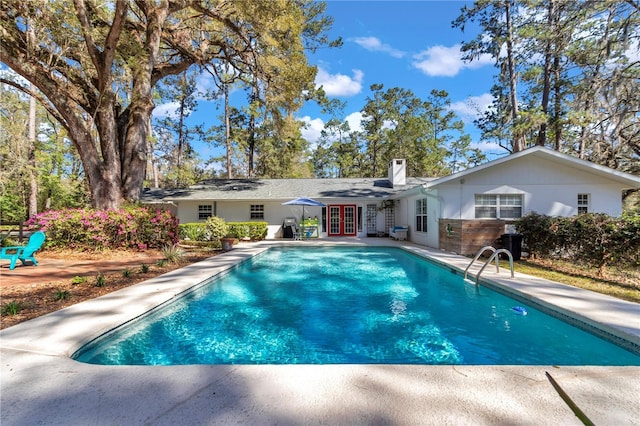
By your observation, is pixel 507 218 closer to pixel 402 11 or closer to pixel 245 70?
pixel 402 11

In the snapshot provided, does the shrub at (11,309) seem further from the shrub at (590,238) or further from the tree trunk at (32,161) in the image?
the tree trunk at (32,161)

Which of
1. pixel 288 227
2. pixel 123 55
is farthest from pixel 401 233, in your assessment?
pixel 123 55

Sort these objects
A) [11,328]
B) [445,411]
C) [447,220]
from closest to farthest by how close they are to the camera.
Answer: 1. [445,411]
2. [11,328]
3. [447,220]

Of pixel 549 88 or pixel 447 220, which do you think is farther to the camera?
pixel 549 88

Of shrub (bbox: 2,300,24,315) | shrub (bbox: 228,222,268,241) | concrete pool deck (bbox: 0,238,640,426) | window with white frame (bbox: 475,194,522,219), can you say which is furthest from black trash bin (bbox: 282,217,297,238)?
concrete pool deck (bbox: 0,238,640,426)

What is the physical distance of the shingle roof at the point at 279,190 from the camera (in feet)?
56.1

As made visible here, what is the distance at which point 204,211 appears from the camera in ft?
57.9

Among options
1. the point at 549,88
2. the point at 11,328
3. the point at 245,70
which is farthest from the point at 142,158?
the point at 549,88

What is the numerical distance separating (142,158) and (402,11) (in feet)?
42.7

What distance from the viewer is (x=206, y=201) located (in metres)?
17.3

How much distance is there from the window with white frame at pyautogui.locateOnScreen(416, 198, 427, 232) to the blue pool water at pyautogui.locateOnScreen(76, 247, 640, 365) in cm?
606

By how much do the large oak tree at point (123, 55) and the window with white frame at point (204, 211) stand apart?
15.0 ft

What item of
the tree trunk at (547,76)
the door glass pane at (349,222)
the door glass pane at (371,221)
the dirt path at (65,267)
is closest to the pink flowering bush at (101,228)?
the dirt path at (65,267)

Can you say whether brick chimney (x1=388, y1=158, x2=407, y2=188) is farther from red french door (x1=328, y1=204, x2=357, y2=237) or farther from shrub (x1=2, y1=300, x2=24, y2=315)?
shrub (x1=2, y1=300, x2=24, y2=315)
